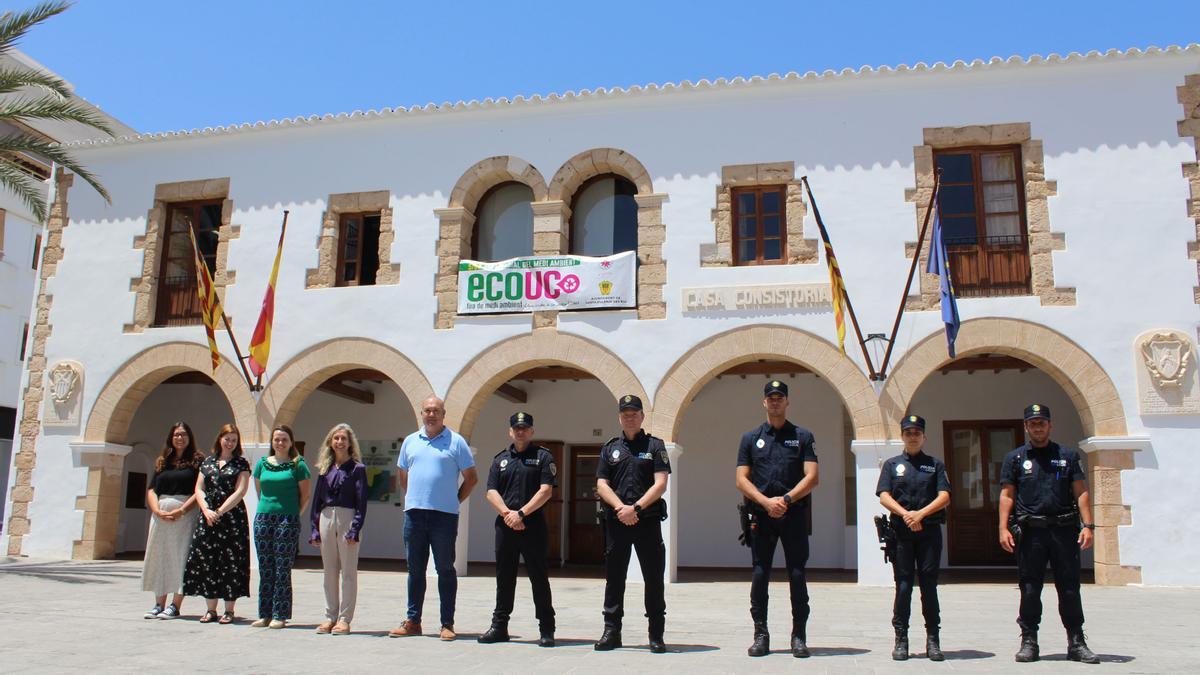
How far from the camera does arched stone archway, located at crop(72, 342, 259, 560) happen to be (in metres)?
13.2

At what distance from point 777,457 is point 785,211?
20.6ft

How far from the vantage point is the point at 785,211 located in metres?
11.9

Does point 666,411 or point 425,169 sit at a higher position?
point 425,169

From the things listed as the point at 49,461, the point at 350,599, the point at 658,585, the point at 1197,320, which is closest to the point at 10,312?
the point at 49,461

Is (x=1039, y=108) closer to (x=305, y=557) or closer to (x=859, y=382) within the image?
(x=859, y=382)

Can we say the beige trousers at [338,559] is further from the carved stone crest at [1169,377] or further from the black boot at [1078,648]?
the carved stone crest at [1169,377]

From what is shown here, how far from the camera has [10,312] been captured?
21.5m

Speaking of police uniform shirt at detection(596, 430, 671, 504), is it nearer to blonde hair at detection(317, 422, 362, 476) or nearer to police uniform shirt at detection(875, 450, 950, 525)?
police uniform shirt at detection(875, 450, 950, 525)

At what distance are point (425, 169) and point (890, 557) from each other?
8.63m

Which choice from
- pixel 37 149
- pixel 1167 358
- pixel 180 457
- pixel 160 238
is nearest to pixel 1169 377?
pixel 1167 358

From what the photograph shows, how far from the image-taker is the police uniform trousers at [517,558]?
255 inches

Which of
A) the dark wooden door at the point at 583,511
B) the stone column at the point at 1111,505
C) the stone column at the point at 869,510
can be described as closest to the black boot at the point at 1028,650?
the stone column at the point at 869,510

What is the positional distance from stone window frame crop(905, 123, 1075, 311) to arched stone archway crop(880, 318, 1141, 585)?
441 millimetres

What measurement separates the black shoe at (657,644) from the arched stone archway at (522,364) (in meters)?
5.85
